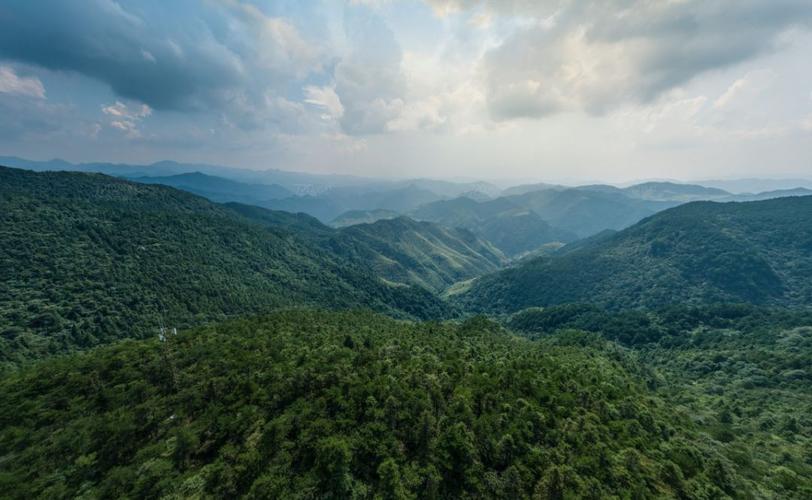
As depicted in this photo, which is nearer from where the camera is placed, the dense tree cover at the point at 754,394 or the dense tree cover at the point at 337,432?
the dense tree cover at the point at 337,432

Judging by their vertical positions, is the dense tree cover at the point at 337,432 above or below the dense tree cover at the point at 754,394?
above

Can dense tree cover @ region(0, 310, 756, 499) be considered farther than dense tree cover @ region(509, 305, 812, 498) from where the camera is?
No

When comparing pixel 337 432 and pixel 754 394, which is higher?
pixel 337 432

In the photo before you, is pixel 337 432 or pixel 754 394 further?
pixel 754 394

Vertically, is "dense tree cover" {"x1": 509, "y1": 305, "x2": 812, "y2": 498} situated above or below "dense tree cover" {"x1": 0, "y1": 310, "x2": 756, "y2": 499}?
below
